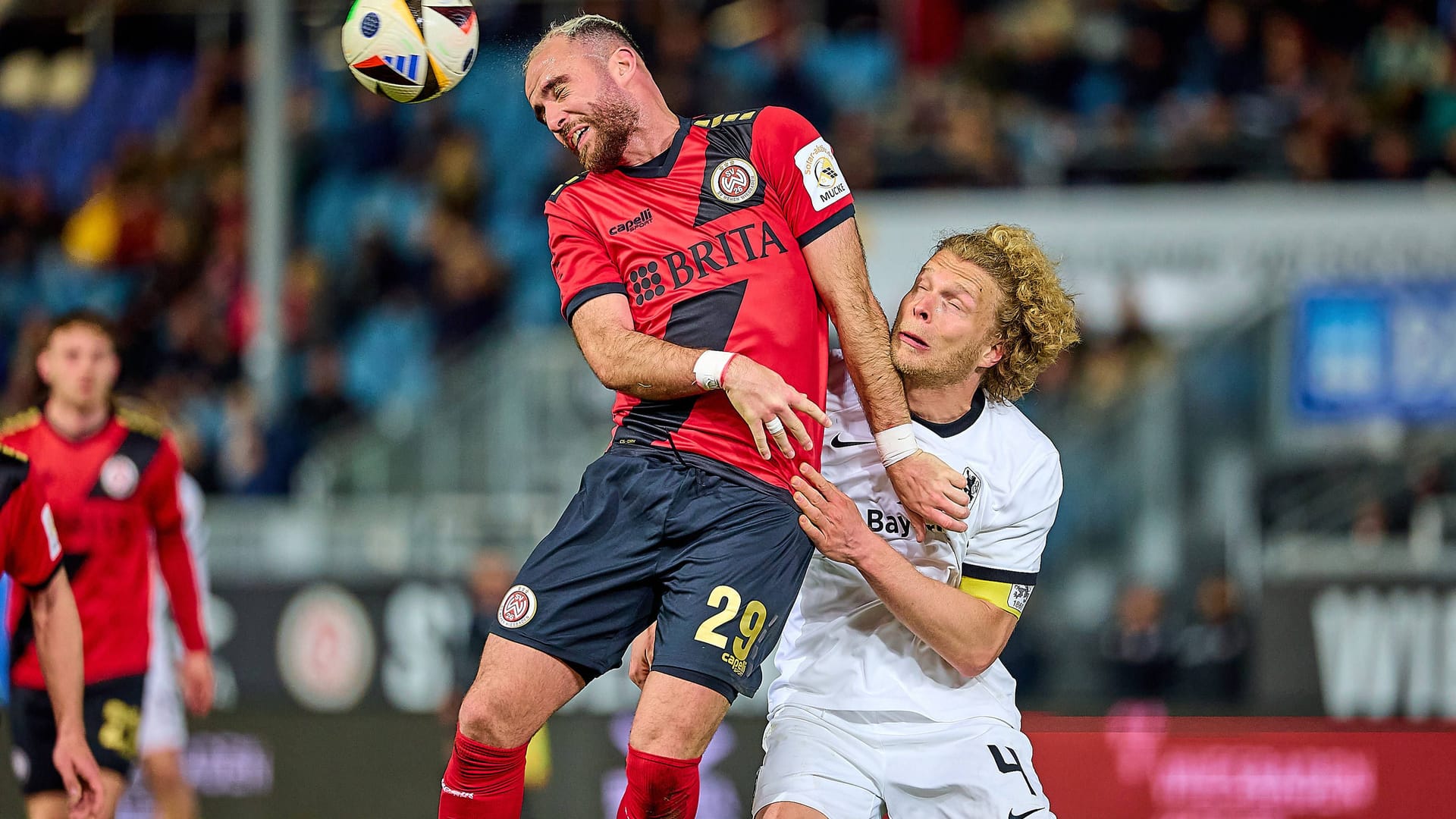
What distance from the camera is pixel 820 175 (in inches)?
171

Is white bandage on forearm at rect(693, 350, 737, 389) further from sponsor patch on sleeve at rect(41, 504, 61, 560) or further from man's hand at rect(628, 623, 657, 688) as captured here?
sponsor patch on sleeve at rect(41, 504, 61, 560)

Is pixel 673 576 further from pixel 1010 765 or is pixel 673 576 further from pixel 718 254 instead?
pixel 1010 765

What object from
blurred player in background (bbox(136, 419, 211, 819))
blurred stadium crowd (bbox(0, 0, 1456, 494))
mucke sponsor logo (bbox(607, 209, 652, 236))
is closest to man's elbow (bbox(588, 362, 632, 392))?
mucke sponsor logo (bbox(607, 209, 652, 236))

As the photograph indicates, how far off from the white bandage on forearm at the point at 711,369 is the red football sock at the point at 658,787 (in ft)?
3.07

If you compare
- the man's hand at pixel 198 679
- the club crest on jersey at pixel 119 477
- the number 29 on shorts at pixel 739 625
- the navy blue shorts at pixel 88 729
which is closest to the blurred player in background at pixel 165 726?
the man's hand at pixel 198 679

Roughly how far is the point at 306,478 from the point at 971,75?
19.7 ft

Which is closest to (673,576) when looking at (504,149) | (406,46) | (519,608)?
(519,608)

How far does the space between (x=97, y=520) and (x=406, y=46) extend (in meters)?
2.56

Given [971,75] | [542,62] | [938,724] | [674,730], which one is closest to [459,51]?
[542,62]

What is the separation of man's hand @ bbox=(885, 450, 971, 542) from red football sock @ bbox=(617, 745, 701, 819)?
86 cm

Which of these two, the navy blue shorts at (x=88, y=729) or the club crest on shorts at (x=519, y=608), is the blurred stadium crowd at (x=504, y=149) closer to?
the navy blue shorts at (x=88, y=729)

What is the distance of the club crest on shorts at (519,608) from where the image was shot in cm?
415

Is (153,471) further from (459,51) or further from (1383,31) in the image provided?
(1383,31)

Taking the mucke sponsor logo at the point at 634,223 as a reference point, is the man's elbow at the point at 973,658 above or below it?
below
